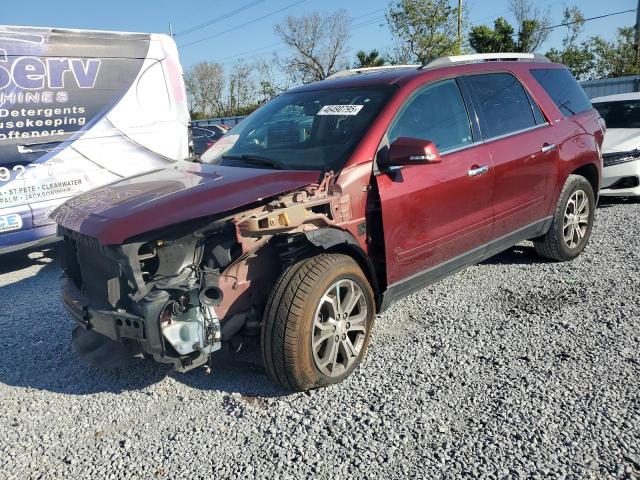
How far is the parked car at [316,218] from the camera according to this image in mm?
2844

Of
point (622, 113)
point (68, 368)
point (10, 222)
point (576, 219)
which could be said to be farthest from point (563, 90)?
point (10, 222)

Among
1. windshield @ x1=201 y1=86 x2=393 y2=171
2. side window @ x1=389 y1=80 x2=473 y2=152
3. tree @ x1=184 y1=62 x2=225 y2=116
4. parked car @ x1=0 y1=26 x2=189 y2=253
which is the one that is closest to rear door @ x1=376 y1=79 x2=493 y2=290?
side window @ x1=389 y1=80 x2=473 y2=152

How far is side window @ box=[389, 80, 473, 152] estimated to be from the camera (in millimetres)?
3598

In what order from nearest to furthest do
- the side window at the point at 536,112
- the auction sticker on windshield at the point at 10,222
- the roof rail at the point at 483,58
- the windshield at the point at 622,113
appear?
1. the roof rail at the point at 483,58
2. the side window at the point at 536,112
3. the auction sticker on windshield at the point at 10,222
4. the windshield at the point at 622,113

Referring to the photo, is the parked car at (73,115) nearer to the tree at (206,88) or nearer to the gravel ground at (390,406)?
the gravel ground at (390,406)

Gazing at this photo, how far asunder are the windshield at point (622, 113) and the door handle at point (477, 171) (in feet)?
18.3

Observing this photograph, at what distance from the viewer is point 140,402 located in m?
3.18

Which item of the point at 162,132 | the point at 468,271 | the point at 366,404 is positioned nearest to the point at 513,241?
the point at 468,271

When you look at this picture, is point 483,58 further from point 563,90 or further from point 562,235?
point 562,235

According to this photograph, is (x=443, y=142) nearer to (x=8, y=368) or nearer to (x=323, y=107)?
(x=323, y=107)

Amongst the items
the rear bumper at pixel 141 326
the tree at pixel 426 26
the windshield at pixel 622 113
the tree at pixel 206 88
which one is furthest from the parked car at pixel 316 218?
the tree at pixel 206 88

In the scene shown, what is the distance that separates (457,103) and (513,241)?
51.0 inches

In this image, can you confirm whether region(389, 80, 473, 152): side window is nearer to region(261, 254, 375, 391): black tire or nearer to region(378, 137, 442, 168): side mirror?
region(378, 137, 442, 168): side mirror

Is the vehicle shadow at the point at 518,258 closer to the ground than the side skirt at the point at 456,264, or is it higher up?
closer to the ground
